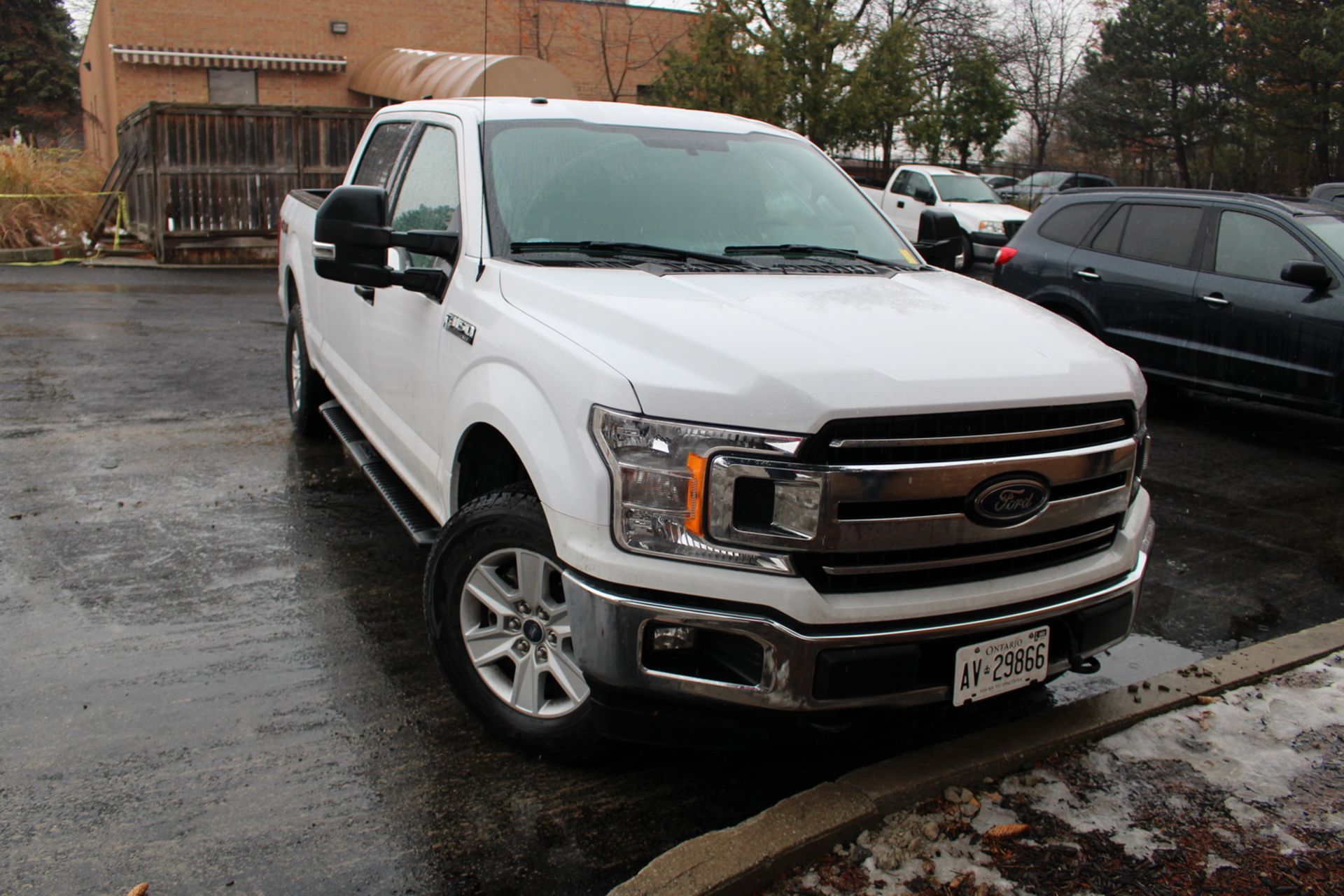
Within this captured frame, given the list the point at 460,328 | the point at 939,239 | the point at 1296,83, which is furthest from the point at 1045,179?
the point at 460,328

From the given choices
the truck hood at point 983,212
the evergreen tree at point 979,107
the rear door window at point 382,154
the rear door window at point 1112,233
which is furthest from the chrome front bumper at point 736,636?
the evergreen tree at point 979,107

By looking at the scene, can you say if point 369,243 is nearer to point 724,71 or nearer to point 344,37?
point 724,71

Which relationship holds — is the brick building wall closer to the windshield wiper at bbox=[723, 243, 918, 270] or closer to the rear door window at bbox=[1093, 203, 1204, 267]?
the rear door window at bbox=[1093, 203, 1204, 267]

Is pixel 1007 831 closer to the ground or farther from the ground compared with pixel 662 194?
closer to the ground

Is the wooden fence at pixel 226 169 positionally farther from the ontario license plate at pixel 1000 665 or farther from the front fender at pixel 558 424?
the ontario license plate at pixel 1000 665

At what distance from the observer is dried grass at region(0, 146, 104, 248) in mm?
17750

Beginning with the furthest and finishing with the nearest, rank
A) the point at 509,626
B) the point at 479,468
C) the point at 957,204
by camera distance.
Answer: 1. the point at 957,204
2. the point at 479,468
3. the point at 509,626

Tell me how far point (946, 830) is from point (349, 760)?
177 centimetres

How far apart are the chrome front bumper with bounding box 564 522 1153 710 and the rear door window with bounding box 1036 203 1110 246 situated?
7.09 meters

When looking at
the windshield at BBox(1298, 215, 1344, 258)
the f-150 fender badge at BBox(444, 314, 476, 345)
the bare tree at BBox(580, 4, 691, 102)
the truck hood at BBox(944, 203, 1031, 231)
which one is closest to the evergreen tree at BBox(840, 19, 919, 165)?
the truck hood at BBox(944, 203, 1031, 231)

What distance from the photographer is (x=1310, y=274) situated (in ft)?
→ 25.2

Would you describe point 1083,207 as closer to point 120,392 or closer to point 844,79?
point 120,392

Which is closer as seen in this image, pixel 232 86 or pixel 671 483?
pixel 671 483

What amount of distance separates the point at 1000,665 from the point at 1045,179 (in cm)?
3575
